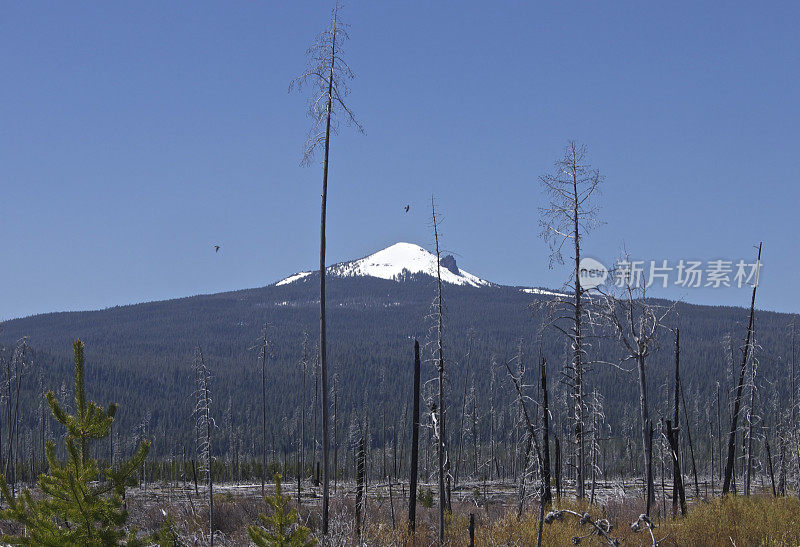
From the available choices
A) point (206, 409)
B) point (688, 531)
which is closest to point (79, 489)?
point (688, 531)

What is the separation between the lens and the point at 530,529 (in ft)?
50.8

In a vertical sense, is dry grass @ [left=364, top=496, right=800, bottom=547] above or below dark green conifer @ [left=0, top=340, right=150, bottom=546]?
below

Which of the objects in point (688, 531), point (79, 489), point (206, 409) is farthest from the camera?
point (206, 409)

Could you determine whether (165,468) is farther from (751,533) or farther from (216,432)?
(751,533)

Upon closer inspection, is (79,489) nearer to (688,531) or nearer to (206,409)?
(688,531)

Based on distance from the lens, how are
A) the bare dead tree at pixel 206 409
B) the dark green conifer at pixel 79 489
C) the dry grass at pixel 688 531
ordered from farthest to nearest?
the bare dead tree at pixel 206 409 → the dry grass at pixel 688 531 → the dark green conifer at pixel 79 489

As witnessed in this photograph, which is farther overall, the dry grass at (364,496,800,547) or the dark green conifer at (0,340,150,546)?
the dry grass at (364,496,800,547)

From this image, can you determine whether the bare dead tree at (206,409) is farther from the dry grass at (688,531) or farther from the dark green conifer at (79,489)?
the dark green conifer at (79,489)

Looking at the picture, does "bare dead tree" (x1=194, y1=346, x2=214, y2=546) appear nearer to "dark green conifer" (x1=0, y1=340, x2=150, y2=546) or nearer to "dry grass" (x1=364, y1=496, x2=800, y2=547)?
"dry grass" (x1=364, y1=496, x2=800, y2=547)

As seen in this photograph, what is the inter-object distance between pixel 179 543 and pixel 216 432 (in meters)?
127

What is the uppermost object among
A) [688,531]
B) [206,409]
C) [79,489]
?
[79,489]

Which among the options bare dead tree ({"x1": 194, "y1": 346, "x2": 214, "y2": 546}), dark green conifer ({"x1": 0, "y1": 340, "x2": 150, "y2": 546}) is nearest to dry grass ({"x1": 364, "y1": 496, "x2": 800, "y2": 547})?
bare dead tree ({"x1": 194, "y1": 346, "x2": 214, "y2": 546})

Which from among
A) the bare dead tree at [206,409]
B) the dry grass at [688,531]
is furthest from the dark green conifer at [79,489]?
the bare dead tree at [206,409]

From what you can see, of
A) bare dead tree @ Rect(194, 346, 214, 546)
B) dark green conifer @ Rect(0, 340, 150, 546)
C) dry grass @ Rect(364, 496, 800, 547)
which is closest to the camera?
dark green conifer @ Rect(0, 340, 150, 546)
